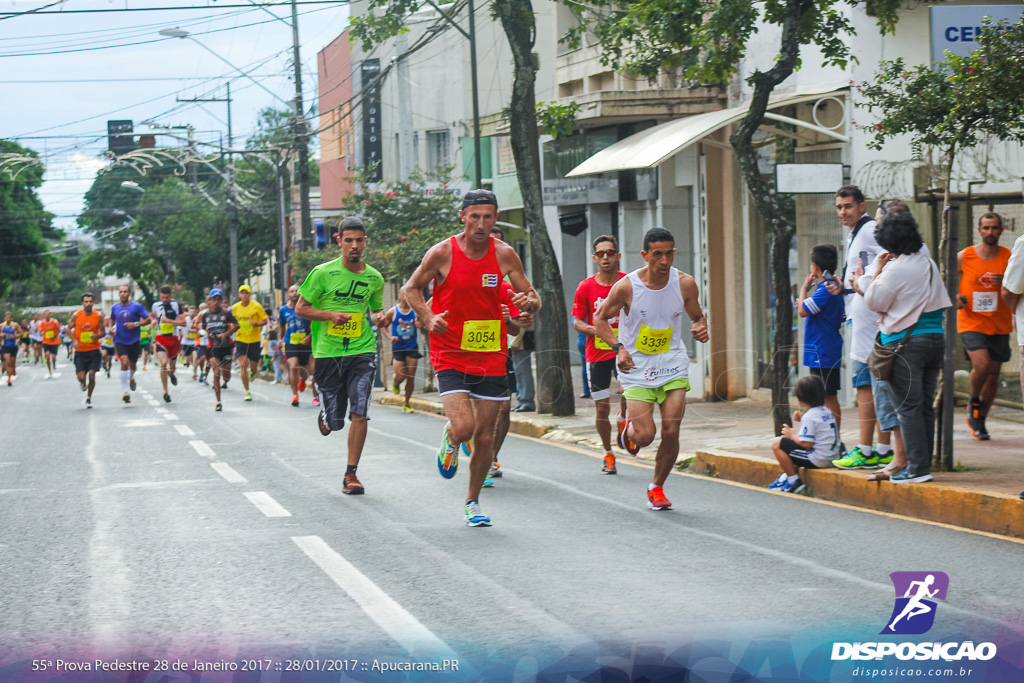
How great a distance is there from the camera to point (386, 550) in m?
7.34

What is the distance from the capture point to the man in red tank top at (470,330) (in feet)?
26.4

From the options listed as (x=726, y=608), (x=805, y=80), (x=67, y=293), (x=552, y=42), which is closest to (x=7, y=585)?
(x=726, y=608)

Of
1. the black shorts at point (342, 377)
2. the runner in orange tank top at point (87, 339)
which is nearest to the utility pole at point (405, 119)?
the runner in orange tank top at point (87, 339)

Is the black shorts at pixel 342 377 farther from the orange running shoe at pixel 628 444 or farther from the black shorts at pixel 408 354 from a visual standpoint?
the black shorts at pixel 408 354

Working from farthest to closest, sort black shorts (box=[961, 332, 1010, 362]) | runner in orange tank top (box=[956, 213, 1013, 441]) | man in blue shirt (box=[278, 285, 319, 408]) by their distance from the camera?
1. man in blue shirt (box=[278, 285, 319, 408])
2. black shorts (box=[961, 332, 1010, 362])
3. runner in orange tank top (box=[956, 213, 1013, 441])

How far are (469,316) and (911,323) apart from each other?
300 centimetres

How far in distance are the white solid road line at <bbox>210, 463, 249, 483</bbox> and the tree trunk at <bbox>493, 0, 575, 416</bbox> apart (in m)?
5.62

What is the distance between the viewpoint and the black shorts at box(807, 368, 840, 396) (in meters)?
10.4

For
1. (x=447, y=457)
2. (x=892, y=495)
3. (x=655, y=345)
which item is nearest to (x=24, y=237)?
(x=447, y=457)

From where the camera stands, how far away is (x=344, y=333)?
1015 cm

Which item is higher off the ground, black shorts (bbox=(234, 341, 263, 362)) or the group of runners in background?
the group of runners in background

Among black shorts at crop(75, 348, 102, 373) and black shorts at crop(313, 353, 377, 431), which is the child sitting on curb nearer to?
black shorts at crop(313, 353, 377, 431)

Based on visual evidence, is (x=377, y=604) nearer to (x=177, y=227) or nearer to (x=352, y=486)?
(x=352, y=486)
